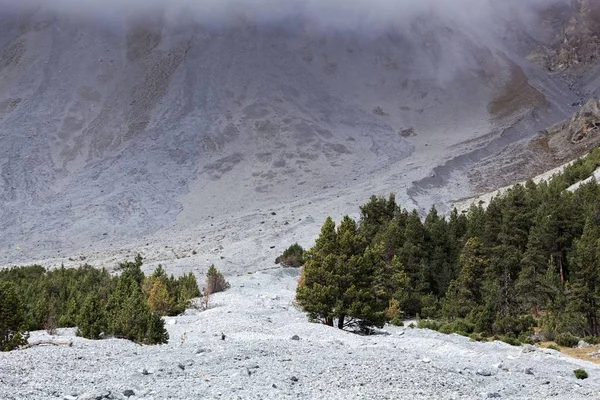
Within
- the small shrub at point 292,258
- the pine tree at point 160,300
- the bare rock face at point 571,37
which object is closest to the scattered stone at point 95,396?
the pine tree at point 160,300

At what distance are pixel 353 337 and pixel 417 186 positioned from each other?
180 feet

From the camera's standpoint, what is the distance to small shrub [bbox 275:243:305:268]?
4869cm

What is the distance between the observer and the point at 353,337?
22.7m

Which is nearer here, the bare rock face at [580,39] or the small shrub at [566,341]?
the small shrub at [566,341]

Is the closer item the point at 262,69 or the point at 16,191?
the point at 16,191

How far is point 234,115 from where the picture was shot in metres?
99.3

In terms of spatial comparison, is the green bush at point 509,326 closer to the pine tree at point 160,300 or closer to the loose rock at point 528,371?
the loose rock at point 528,371

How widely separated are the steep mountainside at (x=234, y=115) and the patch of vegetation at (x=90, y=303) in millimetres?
22445

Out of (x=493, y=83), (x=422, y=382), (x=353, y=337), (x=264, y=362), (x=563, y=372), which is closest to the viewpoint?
(x=422, y=382)

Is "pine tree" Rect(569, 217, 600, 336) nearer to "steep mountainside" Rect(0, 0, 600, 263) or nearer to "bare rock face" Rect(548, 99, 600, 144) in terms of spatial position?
"steep mountainside" Rect(0, 0, 600, 263)

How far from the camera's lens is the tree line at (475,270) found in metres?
26.4

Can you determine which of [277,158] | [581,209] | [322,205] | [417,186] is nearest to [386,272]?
[581,209]

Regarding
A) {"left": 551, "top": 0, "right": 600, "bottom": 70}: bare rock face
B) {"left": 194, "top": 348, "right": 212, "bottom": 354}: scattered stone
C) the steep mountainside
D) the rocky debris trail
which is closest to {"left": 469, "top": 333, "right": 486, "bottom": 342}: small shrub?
the rocky debris trail

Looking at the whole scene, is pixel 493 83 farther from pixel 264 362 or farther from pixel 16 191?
pixel 264 362
